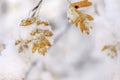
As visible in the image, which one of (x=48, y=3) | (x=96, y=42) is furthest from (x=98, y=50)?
(x=48, y=3)

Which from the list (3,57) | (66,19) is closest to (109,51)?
(66,19)

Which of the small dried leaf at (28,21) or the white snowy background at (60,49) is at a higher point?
the small dried leaf at (28,21)

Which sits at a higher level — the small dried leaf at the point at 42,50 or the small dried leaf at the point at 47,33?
the small dried leaf at the point at 47,33

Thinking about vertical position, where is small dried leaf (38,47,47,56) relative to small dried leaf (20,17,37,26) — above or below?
below

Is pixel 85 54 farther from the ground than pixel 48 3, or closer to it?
closer to it

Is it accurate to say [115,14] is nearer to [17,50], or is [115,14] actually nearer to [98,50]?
[98,50]

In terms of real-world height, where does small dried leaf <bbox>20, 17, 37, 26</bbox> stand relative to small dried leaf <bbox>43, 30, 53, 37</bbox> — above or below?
above

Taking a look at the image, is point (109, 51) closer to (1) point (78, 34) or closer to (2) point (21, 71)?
(1) point (78, 34)
